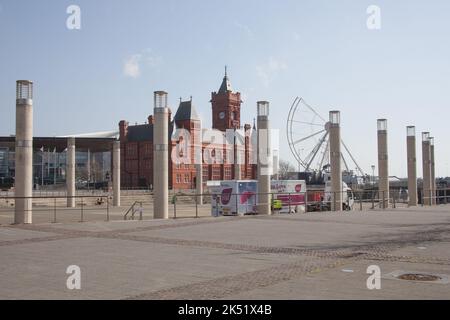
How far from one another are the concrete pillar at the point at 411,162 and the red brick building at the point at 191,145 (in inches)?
1823

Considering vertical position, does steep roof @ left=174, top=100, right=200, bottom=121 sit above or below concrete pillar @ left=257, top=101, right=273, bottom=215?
above

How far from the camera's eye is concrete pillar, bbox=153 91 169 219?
2425 cm

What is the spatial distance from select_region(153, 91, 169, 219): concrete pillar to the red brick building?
60148 millimetres

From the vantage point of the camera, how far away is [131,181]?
9356 centimetres

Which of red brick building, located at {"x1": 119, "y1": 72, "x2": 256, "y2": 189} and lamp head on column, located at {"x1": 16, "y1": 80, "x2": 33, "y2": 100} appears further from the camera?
red brick building, located at {"x1": 119, "y1": 72, "x2": 256, "y2": 189}

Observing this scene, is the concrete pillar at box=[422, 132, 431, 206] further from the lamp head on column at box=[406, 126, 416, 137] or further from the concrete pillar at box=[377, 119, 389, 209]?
the concrete pillar at box=[377, 119, 389, 209]

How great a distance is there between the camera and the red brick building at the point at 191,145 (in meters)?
88.8

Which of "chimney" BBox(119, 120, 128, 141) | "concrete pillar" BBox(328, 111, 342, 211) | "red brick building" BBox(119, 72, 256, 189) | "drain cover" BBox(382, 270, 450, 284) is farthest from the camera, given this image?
"chimney" BBox(119, 120, 128, 141)

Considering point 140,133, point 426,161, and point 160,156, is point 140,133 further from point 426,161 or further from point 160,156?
point 160,156

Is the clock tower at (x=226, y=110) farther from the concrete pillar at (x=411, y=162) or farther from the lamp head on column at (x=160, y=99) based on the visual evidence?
the lamp head on column at (x=160, y=99)

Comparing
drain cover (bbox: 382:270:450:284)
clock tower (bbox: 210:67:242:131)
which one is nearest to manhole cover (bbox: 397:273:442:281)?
A: drain cover (bbox: 382:270:450:284)

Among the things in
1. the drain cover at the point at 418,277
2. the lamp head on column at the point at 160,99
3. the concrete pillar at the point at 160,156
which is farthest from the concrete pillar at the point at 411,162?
the drain cover at the point at 418,277

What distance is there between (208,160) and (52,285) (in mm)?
88353

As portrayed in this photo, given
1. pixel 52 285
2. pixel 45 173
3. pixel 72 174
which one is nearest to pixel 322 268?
pixel 52 285
